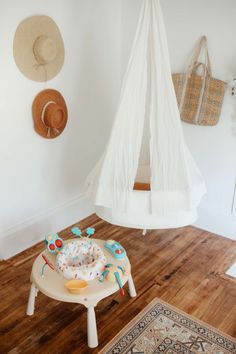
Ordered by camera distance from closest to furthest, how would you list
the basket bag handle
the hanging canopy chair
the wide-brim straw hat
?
the hanging canopy chair < the wide-brim straw hat < the basket bag handle

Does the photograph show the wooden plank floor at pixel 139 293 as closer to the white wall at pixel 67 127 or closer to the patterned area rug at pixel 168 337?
the patterned area rug at pixel 168 337

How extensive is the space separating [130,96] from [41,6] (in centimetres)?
99

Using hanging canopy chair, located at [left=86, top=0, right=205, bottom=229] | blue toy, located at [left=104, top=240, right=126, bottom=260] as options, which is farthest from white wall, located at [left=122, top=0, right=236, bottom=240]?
blue toy, located at [left=104, top=240, right=126, bottom=260]

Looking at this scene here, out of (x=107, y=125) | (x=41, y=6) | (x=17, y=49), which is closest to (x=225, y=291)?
(x=107, y=125)

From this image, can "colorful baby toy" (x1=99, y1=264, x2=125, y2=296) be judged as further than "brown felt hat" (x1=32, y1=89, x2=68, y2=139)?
No

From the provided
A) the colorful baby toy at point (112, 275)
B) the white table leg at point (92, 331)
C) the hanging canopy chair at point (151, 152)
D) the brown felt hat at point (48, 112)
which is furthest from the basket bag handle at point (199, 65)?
the white table leg at point (92, 331)

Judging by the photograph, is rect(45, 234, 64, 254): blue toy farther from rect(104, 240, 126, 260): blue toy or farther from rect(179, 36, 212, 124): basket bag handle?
rect(179, 36, 212, 124): basket bag handle

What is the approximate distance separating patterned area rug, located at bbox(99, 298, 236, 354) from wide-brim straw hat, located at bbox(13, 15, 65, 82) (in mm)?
1885

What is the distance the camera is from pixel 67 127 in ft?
9.94

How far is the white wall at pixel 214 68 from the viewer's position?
2.71m

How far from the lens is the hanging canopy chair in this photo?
226cm

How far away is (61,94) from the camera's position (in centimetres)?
287

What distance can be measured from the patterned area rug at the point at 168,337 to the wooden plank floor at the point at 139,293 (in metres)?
0.06

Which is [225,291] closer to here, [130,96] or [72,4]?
[130,96]
